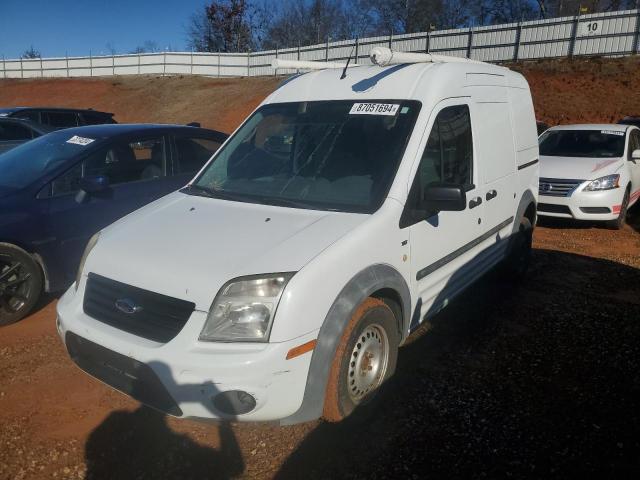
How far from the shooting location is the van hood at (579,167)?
25.3ft

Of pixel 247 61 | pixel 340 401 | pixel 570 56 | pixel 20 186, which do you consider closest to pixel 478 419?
pixel 340 401

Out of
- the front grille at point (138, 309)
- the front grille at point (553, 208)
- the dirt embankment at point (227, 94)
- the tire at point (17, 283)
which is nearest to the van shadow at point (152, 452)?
the front grille at point (138, 309)

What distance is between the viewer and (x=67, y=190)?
4555 mm

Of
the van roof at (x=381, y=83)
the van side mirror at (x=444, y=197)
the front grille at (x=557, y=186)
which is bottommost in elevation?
the front grille at (x=557, y=186)

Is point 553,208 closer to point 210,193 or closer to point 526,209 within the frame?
point 526,209

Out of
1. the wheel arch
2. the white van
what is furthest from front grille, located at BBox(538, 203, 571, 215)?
the white van

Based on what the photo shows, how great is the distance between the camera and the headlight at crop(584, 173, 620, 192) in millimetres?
7637

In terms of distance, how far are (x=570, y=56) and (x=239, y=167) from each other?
24.4m

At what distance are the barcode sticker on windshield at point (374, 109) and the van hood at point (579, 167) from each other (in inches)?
218

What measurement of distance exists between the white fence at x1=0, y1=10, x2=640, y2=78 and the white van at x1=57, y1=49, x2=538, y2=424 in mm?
16318

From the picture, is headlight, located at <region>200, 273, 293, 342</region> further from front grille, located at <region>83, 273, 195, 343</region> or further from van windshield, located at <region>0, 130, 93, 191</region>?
van windshield, located at <region>0, 130, 93, 191</region>

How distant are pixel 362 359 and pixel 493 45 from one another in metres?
25.4

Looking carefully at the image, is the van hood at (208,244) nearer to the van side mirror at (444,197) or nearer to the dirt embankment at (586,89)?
the van side mirror at (444,197)

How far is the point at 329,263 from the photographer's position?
2473mm
